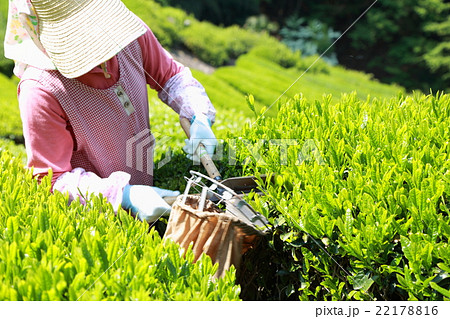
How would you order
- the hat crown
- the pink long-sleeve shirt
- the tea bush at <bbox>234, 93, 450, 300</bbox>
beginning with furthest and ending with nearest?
the pink long-sleeve shirt → the hat crown → the tea bush at <bbox>234, 93, 450, 300</bbox>

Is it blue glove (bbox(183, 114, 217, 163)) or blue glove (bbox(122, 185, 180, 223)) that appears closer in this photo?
blue glove (bbox(122, 185, 180, 223))

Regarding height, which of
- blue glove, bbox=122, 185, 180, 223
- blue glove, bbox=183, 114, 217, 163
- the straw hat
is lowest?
blue glove, bbox=122, 185, 180, 223

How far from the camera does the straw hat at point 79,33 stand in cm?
226

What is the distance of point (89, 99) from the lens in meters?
2.55

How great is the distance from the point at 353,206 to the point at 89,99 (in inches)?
52.6

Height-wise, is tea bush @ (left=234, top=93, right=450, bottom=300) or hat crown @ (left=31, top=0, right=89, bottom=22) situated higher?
hat crown @ (left=31, top=0, right=89, bottom=22)

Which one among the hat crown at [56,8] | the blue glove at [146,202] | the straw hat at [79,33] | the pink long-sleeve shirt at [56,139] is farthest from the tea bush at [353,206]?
the hat crown at [56,8]

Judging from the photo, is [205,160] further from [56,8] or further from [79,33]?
[56,8]

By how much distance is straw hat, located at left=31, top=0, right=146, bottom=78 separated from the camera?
2262 millimetres

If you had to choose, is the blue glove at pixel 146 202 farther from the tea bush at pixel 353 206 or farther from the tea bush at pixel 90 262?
the tea bush at pixel 353 206

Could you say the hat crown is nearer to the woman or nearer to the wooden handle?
the woman

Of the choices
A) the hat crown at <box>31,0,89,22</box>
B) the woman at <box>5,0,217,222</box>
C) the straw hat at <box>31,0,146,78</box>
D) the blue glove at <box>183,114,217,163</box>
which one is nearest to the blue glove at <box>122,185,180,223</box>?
the woman at <box>5,0,217,222</box>

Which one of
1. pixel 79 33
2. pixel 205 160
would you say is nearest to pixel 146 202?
pixel 205 160

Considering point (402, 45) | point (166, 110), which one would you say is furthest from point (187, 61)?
point (402, 45)
